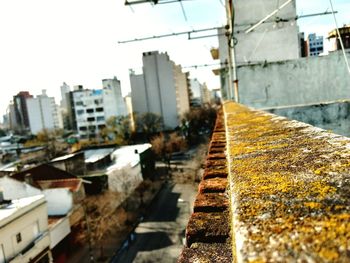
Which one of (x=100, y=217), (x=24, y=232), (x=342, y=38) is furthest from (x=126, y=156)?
(x=342, y=38)

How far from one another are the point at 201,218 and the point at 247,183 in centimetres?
48

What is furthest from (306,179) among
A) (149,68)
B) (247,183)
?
(149,68)

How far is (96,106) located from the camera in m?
62.1

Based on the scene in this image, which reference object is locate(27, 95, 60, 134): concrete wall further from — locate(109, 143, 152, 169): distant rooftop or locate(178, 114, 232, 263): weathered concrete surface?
locate(178, 114, 232, 263): weathered concrete surface

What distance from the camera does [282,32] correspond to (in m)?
22.6

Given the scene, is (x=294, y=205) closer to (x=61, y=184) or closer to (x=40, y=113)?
(x=61, y=184)

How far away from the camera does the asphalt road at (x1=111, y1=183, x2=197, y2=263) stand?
18.5m

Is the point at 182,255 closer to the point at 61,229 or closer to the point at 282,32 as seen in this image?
the point at 61,229

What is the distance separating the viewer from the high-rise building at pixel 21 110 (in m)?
85.6

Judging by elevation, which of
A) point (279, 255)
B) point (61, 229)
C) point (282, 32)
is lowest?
point (61, 229)

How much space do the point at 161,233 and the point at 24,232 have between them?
8.90 m

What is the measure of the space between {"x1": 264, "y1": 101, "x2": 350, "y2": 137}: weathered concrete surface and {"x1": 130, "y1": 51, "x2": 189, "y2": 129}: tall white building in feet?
177

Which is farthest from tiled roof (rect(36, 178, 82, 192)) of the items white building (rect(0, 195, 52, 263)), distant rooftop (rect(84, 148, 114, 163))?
distant rooftop (rect(84, 148, 114, 163))

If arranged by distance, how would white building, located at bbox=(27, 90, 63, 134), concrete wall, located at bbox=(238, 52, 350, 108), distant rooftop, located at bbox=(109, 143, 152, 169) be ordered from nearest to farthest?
concrete wall, located at bbox=(238, 52, 350, 108)
distant rooftop, located at bbox=(109, 143, 152, 169)
white building, located at bbox=(27, 90, 63, 134)
